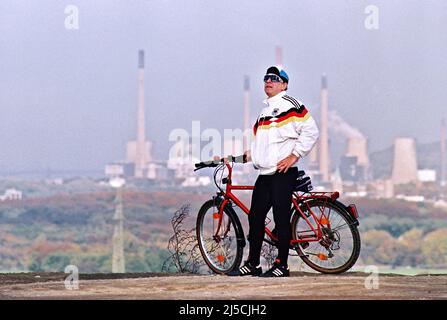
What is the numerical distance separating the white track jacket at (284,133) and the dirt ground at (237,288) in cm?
108

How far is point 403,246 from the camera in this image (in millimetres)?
106562

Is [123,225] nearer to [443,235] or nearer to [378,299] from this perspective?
[443,235]

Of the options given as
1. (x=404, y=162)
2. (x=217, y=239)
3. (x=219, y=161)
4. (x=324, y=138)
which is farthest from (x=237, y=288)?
(x=404, y=162)

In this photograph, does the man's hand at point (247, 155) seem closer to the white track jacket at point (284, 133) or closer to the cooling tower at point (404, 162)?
the white track jacket at point (284, 133)

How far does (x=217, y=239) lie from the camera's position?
393 inches

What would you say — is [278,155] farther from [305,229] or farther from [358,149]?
[358,149]

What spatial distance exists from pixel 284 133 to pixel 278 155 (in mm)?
199

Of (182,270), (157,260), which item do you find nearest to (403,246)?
(157,260)

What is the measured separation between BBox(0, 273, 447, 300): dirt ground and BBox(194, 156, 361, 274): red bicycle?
0.79 ft

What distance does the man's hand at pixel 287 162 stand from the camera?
894cm

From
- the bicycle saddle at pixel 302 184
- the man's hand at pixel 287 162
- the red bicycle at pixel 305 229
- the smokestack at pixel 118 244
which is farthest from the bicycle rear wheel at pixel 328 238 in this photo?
the smokestack at pixel 118 244
